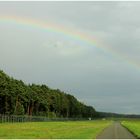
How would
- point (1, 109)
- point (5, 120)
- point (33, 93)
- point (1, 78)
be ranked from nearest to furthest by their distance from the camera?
point (5, 120) < point (1, 78) < point (1, 109) < point (33, 93)

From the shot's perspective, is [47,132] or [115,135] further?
[47,132]

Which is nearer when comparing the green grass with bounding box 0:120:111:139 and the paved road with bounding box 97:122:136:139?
the green grass with bounding box 0:120:111:139

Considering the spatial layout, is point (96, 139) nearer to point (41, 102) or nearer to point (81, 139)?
point (81, 139)

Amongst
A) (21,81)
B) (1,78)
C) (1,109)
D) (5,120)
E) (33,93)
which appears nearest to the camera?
(5,120)

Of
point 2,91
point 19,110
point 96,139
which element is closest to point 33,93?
point 19,110

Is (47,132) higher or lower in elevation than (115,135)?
higher

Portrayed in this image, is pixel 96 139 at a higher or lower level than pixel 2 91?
lower

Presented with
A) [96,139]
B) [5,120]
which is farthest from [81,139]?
[5,120]

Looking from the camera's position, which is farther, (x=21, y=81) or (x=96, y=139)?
(x=21, y=81)

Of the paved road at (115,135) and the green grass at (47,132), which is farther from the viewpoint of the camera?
the paved road at (115,135)

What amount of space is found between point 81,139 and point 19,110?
113 m

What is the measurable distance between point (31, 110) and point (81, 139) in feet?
506

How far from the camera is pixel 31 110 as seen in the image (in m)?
198

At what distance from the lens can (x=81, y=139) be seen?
44656 mm
